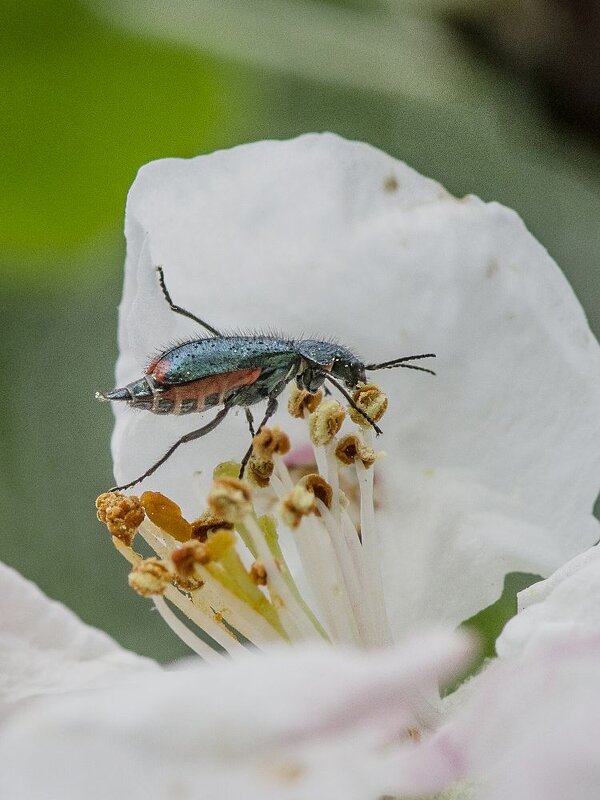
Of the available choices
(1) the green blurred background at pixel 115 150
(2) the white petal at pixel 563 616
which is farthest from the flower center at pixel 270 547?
(1) the green blurred background at pixel 115 150

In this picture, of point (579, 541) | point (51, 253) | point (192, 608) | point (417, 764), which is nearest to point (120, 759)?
point (417, 764)

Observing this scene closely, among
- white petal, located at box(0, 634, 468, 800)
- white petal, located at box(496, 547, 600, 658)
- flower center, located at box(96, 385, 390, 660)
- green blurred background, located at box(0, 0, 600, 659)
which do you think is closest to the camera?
white petal, located at box(0, 634, 468, 800)

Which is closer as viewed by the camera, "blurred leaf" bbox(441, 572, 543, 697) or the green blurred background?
"blurred leaf" bbox(441, 572, 543, 697)

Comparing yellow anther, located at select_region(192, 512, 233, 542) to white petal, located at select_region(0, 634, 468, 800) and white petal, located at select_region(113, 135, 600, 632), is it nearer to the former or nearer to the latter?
white petal, located at select_region(113, 135, 600, 632)

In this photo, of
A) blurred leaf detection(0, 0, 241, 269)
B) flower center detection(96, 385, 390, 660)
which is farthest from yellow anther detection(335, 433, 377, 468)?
blurred leaf detection(0, 0, 241, 269)

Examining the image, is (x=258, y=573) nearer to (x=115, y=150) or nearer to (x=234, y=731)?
(x=234, y=731)

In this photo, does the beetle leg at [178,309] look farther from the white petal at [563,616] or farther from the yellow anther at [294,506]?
the white petal at [563,616]
